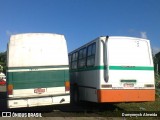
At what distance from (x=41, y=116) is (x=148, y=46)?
5.42 m

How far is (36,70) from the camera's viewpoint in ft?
40.9

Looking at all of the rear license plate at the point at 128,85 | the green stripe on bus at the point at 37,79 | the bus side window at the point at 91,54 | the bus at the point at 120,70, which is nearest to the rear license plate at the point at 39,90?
the green stripe on bus at the point at 37,79

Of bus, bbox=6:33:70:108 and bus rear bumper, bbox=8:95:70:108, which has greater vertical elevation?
bus, bbox=6:33:70:108

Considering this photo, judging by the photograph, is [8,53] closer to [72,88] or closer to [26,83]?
[26,83]

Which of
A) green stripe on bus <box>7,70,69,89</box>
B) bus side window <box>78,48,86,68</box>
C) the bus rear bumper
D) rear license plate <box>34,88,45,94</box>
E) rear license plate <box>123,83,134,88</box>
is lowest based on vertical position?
the bus rear bumper

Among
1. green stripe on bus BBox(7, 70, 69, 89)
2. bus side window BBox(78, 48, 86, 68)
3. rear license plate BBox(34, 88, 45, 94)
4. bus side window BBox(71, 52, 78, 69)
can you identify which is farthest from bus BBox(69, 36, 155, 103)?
bus side window BBox(71, 52, 78, 69)

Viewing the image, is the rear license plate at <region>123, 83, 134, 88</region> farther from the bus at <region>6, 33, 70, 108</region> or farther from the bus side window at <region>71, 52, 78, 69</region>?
the bus side window at <region>71, 52, 78, 69</region>

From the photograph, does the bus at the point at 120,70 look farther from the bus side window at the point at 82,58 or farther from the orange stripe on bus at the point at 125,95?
the bus side window at the point at 82,58

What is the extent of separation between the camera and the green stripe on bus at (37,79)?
1219 cm

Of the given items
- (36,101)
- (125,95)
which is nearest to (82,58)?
(125,95)

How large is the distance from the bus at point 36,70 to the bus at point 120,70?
4.21ft

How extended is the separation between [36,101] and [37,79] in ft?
2.83

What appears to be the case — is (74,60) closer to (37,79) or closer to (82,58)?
(82,58)

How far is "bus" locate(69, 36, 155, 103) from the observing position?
12.6m
